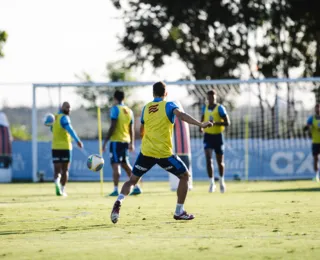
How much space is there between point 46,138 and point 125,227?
21.3m

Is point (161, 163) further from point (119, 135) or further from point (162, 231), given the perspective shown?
point (119, 135)

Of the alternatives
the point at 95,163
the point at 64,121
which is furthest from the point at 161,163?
the point at 64,121

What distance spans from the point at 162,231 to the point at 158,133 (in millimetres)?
1913

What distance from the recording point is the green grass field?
320 inches

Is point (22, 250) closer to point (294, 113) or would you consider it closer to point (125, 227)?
point (125, 227)

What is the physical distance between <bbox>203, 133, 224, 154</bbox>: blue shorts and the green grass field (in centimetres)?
382

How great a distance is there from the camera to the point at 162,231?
394 inches

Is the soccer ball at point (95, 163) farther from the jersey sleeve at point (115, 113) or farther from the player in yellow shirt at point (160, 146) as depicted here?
the player in yellow shirt at point (160, 146)

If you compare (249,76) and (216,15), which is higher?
(216,15)

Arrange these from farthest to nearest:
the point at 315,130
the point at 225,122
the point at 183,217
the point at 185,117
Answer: the point at 315,130 < the point at 225,122 < the point at 183,217 < the point at 185,117

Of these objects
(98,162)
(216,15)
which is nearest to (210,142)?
(98,162)

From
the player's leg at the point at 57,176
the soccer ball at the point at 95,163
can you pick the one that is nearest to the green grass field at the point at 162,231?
the soccer ball at the point at 95,163

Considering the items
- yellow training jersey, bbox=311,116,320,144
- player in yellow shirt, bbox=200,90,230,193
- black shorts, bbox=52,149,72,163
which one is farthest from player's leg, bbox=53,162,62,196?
yellow training jersey, bbox=311,116,320,144

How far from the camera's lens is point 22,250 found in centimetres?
847
